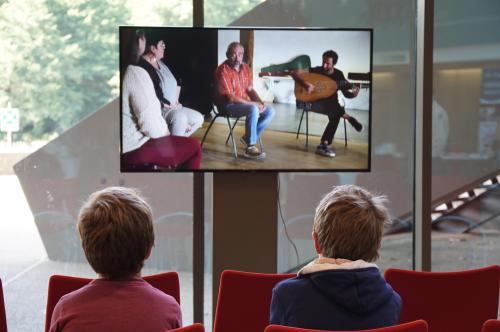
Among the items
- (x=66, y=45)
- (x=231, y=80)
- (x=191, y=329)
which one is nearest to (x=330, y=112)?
(x=231, y=80)

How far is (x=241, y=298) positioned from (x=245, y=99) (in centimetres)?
169

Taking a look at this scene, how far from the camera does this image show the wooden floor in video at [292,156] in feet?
14.0

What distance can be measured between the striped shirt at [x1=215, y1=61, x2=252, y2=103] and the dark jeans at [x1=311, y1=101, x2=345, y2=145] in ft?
1.46

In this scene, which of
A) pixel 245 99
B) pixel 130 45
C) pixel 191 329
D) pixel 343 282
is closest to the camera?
pixel 191 329

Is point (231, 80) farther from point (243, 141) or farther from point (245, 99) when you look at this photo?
point (243, 141)

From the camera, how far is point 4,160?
4.67m

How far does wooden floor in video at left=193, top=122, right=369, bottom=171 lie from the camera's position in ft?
14.0

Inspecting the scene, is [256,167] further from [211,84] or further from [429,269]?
[429,269]

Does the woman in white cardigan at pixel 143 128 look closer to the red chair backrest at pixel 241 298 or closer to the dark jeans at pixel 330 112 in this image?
the dark jeans at pixel 330 112

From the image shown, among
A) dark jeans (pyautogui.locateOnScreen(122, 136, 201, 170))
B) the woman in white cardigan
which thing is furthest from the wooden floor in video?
the woman in white cardigan

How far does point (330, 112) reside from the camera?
4.29 m

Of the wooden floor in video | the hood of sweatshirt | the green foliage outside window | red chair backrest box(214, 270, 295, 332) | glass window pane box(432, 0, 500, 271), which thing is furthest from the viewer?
glass window pane box(432, 0, 500, 271)

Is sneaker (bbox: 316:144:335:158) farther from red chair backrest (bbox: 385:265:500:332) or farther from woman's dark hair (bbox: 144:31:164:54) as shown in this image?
red chair backrest (bbox: 385:265:500:332)

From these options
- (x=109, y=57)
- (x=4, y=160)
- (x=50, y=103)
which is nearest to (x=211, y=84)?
(x=109, y=57)
